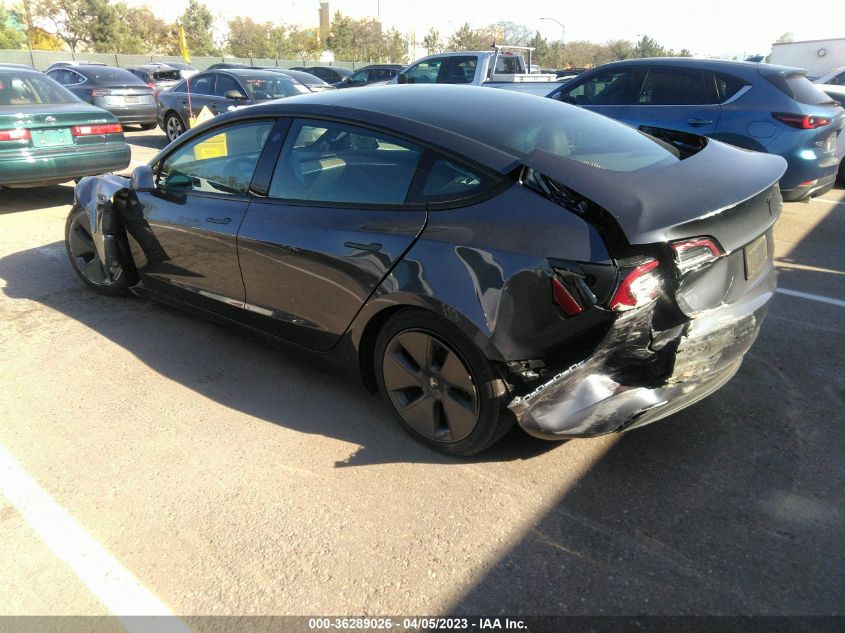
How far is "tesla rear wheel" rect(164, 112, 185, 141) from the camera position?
40.5ft

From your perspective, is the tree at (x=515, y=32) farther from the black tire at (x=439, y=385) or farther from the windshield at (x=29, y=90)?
the black tire at (x=439, y=385)

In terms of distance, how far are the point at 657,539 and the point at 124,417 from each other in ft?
8.96

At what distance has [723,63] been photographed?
711 centimetres

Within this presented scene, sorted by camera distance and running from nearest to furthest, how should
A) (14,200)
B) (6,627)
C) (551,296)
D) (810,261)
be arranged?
(6,627) < (551,296) < (810,261) < (14,200)

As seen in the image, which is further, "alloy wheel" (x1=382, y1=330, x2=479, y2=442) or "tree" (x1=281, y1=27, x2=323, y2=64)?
"tree" (x1=281, y1=27, x2=323, y2=64)

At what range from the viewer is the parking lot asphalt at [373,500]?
2330 mm

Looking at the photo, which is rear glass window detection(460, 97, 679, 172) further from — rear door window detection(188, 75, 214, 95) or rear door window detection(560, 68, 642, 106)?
rear door window detection(188, 75, 214, 95)

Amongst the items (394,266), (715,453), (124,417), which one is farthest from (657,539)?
(124,417)

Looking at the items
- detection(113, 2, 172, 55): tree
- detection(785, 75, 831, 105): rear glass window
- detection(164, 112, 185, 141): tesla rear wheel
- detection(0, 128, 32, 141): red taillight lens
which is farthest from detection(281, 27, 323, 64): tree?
detection(785, 75, 831, 105): rear glass window

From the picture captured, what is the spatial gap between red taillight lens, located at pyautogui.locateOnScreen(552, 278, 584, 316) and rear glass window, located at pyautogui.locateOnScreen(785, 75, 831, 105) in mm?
5777

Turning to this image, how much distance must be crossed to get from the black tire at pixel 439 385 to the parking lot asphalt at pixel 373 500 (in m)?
0.15

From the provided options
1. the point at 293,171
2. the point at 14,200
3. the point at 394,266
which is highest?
the point at 293,171

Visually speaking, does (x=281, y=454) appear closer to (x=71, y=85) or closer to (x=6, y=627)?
(x=6, y=627)

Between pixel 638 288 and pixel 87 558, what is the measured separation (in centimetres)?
238
